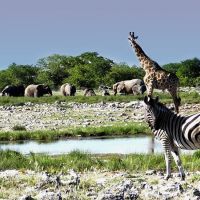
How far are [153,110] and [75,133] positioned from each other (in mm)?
13361

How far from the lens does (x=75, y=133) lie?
2289cm

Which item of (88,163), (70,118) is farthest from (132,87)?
(88,163)

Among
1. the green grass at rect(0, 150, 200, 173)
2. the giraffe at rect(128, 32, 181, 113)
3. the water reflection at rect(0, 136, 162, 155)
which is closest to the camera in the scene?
the green grass at rect(0, 150, 200, 173)

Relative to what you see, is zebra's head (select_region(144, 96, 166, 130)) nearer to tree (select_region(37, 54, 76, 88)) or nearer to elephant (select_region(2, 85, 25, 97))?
elephant (select_region(2, 85, 25, 97))

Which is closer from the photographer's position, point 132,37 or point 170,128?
point 170,128

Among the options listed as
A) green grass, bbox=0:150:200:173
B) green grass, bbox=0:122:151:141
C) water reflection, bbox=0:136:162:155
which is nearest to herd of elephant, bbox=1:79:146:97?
green grass, bbox=0:122:151:141

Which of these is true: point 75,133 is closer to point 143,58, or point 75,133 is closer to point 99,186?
point 143,58

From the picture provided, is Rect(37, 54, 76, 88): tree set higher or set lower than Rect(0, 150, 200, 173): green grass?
higher

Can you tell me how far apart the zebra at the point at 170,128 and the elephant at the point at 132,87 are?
4983cm

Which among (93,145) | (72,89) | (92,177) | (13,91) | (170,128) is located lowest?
(93,145)

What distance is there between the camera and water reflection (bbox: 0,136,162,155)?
680 inches

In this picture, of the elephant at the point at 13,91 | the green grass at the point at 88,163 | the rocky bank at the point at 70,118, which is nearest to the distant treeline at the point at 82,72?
the elephant at the point at 13,91

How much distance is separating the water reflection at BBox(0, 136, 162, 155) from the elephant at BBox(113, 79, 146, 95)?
38292 mm

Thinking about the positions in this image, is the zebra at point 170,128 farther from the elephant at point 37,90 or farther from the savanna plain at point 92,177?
the elephant at point 37,90
